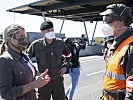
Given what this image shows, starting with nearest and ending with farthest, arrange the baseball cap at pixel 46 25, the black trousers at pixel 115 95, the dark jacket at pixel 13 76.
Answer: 1. the dark jacket at pixel 13 76
2. the black trousers at pixel 115 95
3. the baseball cap at pixel 46 25

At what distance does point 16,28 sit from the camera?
12.7ft

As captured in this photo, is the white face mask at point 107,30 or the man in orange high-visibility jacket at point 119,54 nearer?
the man in orange high-visibility jacket at point 119,54

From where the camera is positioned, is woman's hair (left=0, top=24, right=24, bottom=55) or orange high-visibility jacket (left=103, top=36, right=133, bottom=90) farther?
woman's hair (left=0, top=24, right=24, bottom=55)

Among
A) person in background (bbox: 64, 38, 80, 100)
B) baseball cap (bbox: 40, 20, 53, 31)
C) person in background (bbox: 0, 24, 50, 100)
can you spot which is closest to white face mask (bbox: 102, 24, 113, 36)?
person in background (bbox: 0, 24, 50, 100)

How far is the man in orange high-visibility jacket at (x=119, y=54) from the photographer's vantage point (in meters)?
3.47

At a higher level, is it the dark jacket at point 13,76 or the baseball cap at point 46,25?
the baseball cap at point 46,25

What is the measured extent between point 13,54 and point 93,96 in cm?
597

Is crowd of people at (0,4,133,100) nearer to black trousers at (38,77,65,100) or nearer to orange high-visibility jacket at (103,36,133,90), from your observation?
orange high-visibility jacket at (103,36,133,90)

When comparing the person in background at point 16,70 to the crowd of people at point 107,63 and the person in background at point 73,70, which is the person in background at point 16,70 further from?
the person in background at point 73,70

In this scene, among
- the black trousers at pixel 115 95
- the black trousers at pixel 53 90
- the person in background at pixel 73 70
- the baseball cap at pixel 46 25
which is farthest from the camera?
the person in background at pixel 73 70

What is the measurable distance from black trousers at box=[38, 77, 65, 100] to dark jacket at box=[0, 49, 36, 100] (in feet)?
5.96

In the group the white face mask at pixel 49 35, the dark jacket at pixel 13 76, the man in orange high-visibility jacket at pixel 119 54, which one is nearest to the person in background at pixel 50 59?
the white face mask at pixel 49 35

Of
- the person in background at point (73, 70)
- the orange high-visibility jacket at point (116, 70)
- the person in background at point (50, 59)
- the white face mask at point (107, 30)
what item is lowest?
the person in background at point (73, 70)

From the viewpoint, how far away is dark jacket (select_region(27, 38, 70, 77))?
5.80m
